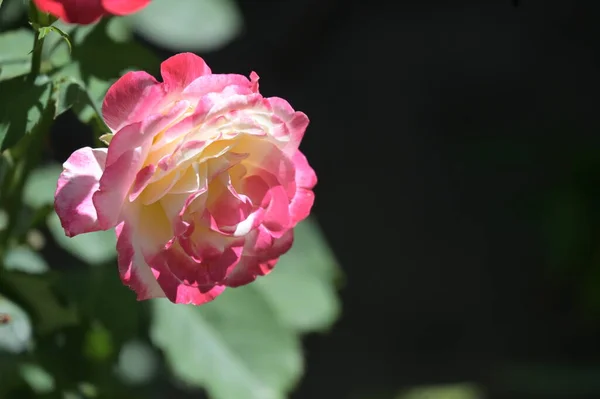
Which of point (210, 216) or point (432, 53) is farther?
point (432, 53)

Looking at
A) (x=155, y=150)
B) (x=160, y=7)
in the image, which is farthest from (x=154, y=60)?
(x=160, y=7)

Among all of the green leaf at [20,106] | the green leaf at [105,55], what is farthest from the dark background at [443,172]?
the green leaf at [20,106]

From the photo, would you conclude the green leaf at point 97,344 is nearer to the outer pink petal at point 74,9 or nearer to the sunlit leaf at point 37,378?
the sunlit leaf at point 37,378

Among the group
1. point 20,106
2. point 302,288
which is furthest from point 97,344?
point 20,106

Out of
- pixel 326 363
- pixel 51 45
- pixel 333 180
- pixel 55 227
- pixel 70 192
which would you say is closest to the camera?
pixel 70 192

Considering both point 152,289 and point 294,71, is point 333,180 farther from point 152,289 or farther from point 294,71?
point 152,289

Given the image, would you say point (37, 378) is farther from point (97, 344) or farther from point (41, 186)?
point (41, 186)

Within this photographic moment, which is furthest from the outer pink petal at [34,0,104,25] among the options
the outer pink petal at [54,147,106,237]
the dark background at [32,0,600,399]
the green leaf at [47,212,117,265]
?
the dark background at [32,0,600,399]
